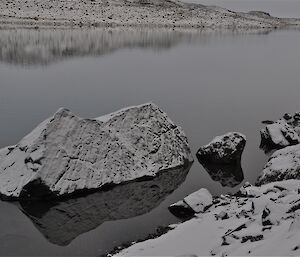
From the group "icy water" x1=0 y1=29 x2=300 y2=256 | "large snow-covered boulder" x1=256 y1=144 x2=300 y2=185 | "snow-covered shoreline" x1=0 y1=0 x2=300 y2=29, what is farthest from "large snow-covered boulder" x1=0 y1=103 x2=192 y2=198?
"snow-covered shoreline" x1=0 y1=0 x2=300 y2=29

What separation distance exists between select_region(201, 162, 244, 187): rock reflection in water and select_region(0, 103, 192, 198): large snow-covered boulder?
3.57ft

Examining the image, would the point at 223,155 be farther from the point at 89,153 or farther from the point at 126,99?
the point at 126,99

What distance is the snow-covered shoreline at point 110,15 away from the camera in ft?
293

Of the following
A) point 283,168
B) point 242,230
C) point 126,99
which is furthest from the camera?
point 126,99

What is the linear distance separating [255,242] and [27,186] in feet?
24.7

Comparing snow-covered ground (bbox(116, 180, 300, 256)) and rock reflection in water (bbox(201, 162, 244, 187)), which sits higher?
snow-covered ground (bbox(116, 180, 300, 256))

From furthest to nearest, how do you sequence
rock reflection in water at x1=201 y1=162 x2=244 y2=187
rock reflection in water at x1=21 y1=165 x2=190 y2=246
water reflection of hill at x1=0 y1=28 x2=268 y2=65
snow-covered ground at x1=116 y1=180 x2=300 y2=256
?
water reflection of hill at x1=0 y1=28 x2=268 y2=65, rock reflection in water at x1=201 y1=162 x2=244 y2=187, rock reflection in water at x1=21 y1=165 x2=190 y2=246, snow-covered ground at x1=116 y1=180 x2=300 y2=256

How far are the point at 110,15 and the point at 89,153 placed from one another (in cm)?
9849

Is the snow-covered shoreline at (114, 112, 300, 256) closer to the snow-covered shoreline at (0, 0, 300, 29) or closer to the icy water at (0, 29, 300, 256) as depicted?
the icy water at (0, 29, 300, 256)

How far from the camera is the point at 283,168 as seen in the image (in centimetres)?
1431

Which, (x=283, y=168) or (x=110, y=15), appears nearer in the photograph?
(x=283, y=168)

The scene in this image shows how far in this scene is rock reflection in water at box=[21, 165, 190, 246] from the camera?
39.2 feet

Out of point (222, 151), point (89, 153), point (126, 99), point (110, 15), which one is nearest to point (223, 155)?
point (222, 151)

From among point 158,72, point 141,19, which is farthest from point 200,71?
point 141,19
